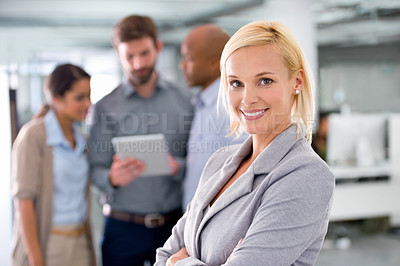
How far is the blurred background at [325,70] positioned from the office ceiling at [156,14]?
0.06 ft

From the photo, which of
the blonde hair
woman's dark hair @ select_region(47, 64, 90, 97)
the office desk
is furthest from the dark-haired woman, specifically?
the office desk

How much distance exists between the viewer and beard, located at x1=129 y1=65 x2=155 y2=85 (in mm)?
2125

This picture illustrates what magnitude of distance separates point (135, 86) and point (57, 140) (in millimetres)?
467

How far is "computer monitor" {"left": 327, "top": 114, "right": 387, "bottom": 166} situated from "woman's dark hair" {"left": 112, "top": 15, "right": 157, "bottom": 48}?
9.89 feet

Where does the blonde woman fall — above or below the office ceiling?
below

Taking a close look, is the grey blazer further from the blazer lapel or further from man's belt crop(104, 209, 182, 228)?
man's belt crop(104, 209, 182, 228)

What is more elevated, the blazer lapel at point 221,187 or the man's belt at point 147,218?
the blazer lapel at point 221,187

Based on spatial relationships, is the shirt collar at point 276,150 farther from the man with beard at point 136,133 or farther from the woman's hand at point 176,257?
the man with beard at point 136,133

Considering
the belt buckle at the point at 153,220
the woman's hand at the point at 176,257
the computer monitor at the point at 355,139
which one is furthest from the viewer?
the computer monitor at the point at 355,139

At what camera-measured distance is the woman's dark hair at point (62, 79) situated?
2096 millimetres

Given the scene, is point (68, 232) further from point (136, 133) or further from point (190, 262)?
point (190, 262)

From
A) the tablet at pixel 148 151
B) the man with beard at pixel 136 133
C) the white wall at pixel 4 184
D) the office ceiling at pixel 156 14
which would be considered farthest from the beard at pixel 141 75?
the office ceiling at pixel 156 14

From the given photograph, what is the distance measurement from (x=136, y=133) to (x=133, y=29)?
1.66 feet

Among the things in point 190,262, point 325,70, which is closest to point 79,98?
point 190,262
